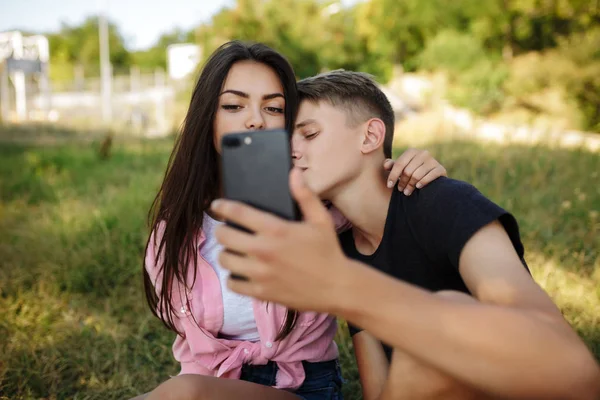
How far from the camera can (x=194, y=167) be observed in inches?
83.0

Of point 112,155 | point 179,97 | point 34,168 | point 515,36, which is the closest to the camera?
point 34,168

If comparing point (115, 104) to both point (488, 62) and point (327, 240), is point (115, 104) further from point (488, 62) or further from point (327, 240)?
point (327, 240)

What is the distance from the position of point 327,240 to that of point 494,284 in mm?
558

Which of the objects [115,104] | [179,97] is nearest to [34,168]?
[179,97]

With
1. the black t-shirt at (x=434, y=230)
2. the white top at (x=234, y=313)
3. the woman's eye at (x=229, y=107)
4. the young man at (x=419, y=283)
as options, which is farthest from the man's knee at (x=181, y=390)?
the woman's eye at (x=229, y=107)

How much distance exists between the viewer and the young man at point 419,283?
2.91 feet

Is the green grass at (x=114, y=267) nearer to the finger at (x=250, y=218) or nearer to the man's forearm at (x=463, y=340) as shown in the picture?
the man's forearm at (x=463, y=340)

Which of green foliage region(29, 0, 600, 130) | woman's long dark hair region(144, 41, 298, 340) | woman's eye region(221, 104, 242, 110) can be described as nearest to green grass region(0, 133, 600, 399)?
woman's long dark hair region(144, 41, 298, 340)

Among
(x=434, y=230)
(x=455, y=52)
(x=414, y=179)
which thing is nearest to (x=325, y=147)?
(x=414, y=179)

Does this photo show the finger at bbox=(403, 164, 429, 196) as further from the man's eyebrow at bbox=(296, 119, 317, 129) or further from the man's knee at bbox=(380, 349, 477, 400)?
the man's knee at bbox=(380, 349, 477, 400)

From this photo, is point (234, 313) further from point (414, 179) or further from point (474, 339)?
point (474, 339)

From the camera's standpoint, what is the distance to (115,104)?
82.4 ft

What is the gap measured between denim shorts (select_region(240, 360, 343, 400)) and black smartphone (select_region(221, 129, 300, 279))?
3.60 ft

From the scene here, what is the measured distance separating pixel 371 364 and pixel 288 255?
116 centimetres
